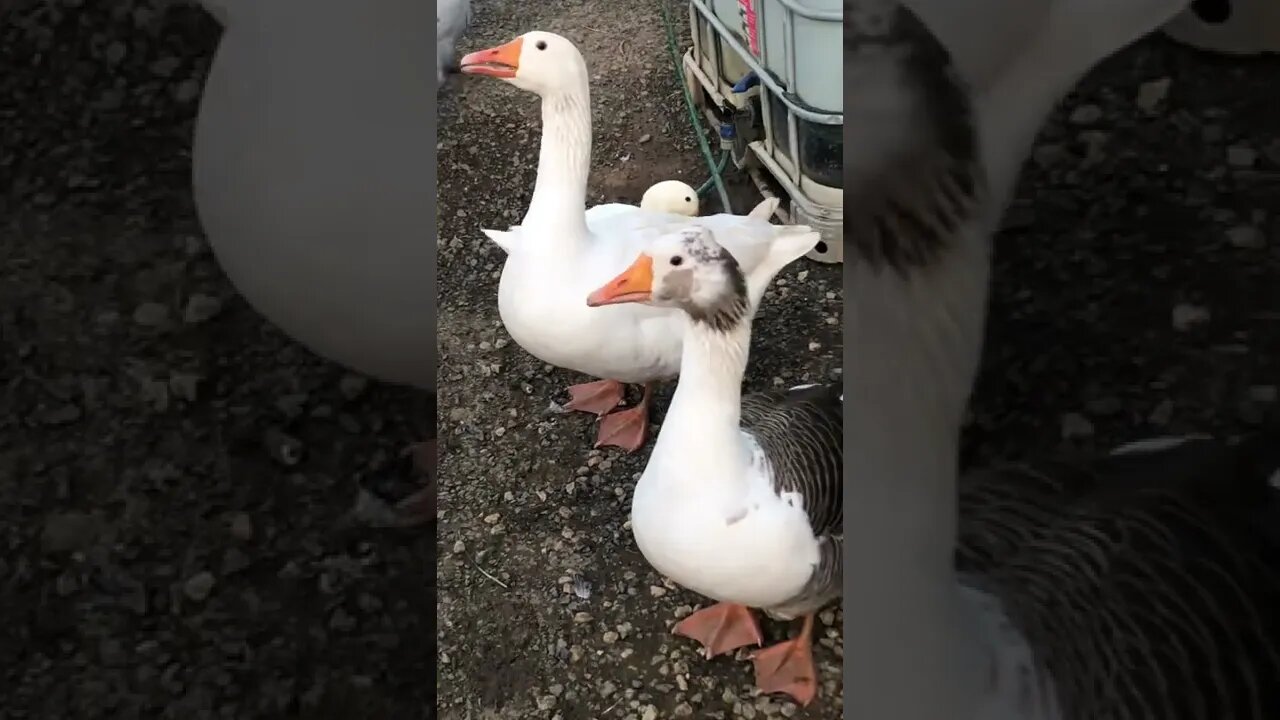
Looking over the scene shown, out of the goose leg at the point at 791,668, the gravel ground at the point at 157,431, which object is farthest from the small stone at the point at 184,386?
the goose leg at the point at 791,668

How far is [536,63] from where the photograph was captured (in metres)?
0.72

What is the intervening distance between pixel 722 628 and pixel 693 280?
0.26 meters

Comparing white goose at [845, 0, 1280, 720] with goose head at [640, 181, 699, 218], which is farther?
goose head at [640, 181, 699, 218]

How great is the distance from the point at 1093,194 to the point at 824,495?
0.30 metres

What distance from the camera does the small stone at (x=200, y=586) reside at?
2.23 feet

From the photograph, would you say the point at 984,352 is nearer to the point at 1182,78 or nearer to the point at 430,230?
the point at 1182,78

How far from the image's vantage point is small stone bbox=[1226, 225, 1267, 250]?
2.20 ft

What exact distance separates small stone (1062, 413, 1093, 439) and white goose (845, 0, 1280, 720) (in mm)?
24

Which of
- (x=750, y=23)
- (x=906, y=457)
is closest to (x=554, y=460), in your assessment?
(x=906, y=457)

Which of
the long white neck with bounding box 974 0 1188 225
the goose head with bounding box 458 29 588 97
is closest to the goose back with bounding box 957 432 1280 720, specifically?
the long white neck with bounding box 974 0 1188 225

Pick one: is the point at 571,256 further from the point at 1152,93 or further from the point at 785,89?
the point at 1152,93

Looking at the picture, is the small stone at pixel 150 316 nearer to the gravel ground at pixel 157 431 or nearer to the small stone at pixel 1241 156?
the gravel ground at pixel 157 431

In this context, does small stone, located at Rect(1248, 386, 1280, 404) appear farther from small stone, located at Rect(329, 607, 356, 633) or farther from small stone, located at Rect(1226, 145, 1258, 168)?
small stone, located at Rect(329, 607, 356, 633)

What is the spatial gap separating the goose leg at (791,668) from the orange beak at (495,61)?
0.48 meters
